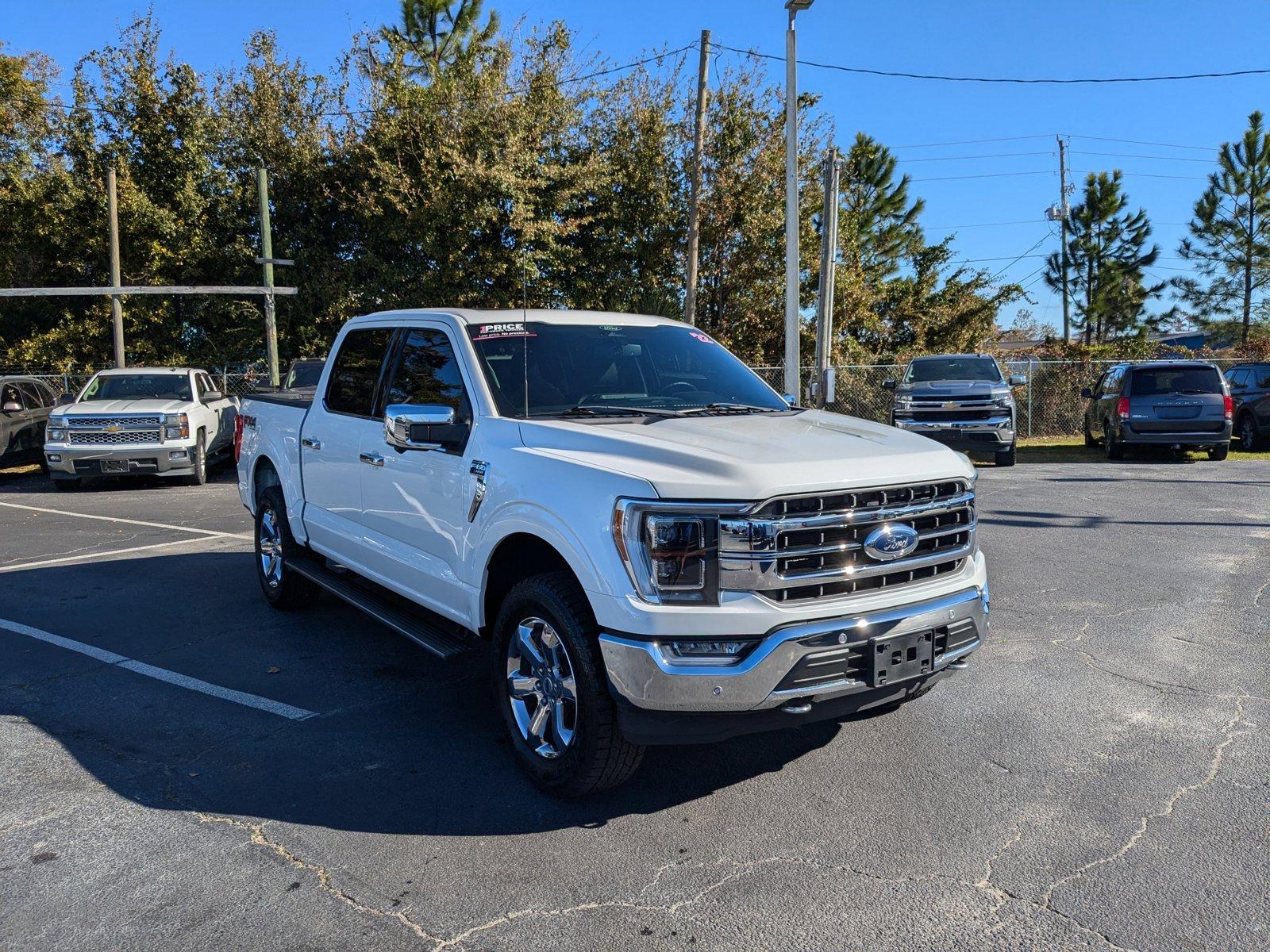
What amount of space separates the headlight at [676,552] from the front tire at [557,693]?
36 cm

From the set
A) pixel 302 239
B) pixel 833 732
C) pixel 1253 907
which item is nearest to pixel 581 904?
pixel 833 732

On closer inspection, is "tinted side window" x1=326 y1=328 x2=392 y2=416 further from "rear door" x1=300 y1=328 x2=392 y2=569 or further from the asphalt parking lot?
the asphalt parking lot

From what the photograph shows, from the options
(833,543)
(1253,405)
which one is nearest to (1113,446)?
(1253,405)

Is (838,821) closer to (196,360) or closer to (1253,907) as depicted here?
(1253,907)

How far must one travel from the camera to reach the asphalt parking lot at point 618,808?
2994 mm

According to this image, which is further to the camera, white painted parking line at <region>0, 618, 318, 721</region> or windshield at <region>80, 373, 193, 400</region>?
windshield at <region>80, 373, 193, 400</region>

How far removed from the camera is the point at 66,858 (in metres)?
3.39

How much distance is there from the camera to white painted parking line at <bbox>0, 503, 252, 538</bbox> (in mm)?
10297

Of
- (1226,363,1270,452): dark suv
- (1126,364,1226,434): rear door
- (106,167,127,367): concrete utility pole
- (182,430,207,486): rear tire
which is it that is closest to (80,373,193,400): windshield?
(182,430,207,486): rear tire

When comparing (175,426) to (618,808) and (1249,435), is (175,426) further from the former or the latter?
(1249,435)

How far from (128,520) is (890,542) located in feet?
34.2

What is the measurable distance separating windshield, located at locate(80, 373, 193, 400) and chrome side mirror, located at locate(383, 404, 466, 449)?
12725 mm

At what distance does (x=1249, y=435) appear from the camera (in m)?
18.9

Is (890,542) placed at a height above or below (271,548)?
above
